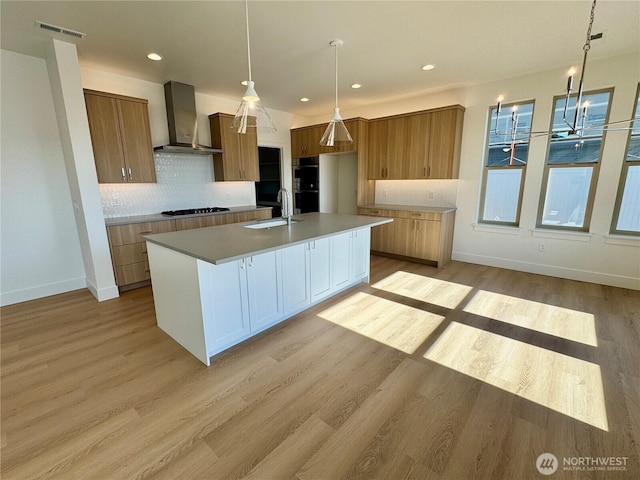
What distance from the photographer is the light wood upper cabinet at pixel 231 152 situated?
14.7ft

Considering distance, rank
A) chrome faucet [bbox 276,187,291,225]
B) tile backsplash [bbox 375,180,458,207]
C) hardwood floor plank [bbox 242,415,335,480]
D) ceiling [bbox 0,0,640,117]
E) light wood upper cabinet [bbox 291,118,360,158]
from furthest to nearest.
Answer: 1. light wood upper cabinet [bbox 291,118,360,158]
2. tile backsplash [bbox 375,180,458,207]
3. chrome faucet [bbox 276,187,291,225]
4. ceiling [bbox 0,0,640,117]
5. hardwood floor plank [bbox 242,415,335,480]

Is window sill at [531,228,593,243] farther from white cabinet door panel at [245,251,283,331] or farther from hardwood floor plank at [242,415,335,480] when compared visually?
hardwood floor plank at [242,415,335,480]

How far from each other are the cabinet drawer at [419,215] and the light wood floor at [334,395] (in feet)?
5.38

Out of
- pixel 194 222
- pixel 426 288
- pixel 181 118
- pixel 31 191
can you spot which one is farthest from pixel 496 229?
pixel 31 191

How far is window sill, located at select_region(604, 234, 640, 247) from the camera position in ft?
11.0

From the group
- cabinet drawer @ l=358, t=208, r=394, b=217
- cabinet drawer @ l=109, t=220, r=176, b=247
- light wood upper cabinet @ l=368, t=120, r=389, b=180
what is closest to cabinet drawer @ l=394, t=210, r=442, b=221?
cabinet drawer @ l=358, t=208, r=394, b=217

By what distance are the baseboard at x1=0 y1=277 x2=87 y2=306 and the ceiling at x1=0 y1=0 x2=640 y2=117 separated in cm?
258

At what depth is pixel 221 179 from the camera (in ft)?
15.2

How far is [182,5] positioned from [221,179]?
103 inches

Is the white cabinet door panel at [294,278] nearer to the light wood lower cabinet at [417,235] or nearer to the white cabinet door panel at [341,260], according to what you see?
the white cabinet door panel at [341,260]

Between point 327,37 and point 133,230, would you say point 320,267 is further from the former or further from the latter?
point 133,230

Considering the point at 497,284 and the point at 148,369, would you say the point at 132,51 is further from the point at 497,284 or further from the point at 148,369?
the point at 497,284

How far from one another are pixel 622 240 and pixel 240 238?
175 inches

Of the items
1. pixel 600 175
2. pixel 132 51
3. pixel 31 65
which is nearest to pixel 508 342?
pixel 600 175
